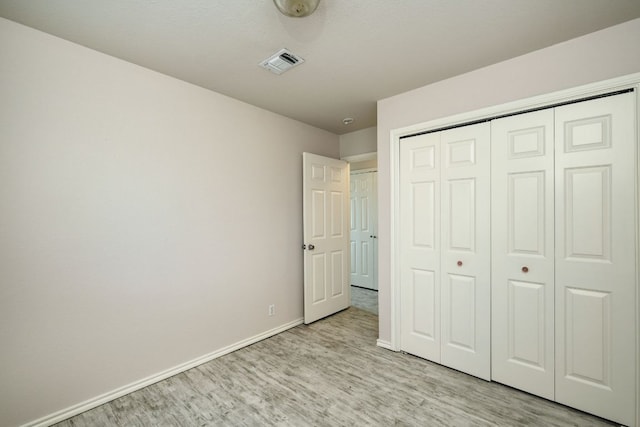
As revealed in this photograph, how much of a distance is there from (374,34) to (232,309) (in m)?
2.63

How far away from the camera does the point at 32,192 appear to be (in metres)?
1.69

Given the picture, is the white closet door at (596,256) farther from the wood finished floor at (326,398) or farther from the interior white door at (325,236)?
the interior white door at (325,236)

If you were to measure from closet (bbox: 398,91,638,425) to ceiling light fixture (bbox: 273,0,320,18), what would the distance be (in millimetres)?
1514

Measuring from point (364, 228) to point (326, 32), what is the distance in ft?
12.4

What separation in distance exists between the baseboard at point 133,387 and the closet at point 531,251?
5.44 feet

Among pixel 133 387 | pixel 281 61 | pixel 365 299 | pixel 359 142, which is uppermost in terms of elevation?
pixel 281 61

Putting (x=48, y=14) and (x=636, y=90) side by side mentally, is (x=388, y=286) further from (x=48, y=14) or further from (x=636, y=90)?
(x=48, y=14)

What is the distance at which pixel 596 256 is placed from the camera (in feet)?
5.83

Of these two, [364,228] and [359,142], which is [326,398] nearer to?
[359,142]

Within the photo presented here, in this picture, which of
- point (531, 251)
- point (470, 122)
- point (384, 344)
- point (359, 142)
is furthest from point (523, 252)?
point (359, 142)

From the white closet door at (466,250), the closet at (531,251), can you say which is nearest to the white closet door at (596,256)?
the closet at (531,251)

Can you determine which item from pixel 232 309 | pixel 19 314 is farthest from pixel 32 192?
pixel 232 309

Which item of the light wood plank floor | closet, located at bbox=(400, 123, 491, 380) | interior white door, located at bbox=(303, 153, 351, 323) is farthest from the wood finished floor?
the light wood plank floor

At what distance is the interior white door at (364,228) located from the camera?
4984 mm
